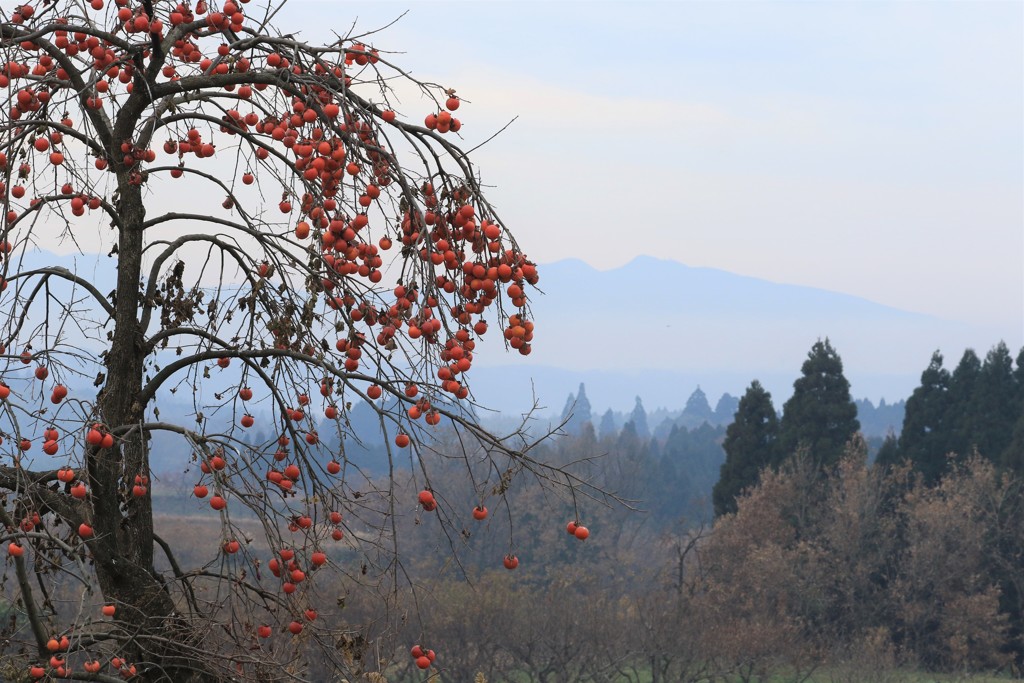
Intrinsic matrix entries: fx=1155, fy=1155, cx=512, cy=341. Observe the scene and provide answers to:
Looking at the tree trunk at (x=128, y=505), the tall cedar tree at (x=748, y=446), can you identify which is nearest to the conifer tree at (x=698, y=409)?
the tall cedar tree at (x=748, y=446)

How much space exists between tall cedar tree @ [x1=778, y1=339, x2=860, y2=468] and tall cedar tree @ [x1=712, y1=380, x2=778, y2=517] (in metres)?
0.78

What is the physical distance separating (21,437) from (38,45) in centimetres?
218

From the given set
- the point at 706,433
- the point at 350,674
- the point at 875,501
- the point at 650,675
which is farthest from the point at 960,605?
the point at 706,433

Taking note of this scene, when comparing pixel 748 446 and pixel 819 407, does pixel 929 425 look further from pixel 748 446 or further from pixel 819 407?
pixel 748 446

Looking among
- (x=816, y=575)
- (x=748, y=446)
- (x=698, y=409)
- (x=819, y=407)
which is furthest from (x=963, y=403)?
(x=698, y=409)

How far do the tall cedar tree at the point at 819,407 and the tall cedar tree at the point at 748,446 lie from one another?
783 millimetres

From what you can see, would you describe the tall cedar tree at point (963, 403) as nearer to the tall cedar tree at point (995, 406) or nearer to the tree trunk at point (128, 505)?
the tall cedar tree at point (995, 406)

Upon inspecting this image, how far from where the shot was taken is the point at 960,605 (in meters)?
33.9

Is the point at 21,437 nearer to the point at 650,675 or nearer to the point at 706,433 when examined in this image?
the point at 650,675

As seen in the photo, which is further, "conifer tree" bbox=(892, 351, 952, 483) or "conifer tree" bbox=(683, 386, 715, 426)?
"conifer tree" bbox=(683, 386, 715, 426)

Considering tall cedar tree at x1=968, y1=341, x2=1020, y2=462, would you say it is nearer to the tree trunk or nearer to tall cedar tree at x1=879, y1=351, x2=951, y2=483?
tall cedar tree at x1=879, y1=351, x2=951, y2=483

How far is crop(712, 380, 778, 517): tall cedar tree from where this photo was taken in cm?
3978

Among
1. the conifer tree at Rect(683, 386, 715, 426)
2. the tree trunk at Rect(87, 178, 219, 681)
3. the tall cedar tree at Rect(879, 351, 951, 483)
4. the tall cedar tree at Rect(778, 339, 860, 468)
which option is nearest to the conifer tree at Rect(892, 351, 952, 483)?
the tall cedar tree at Rect(879, 351, 951, 483)

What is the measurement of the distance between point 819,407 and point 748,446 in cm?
279
